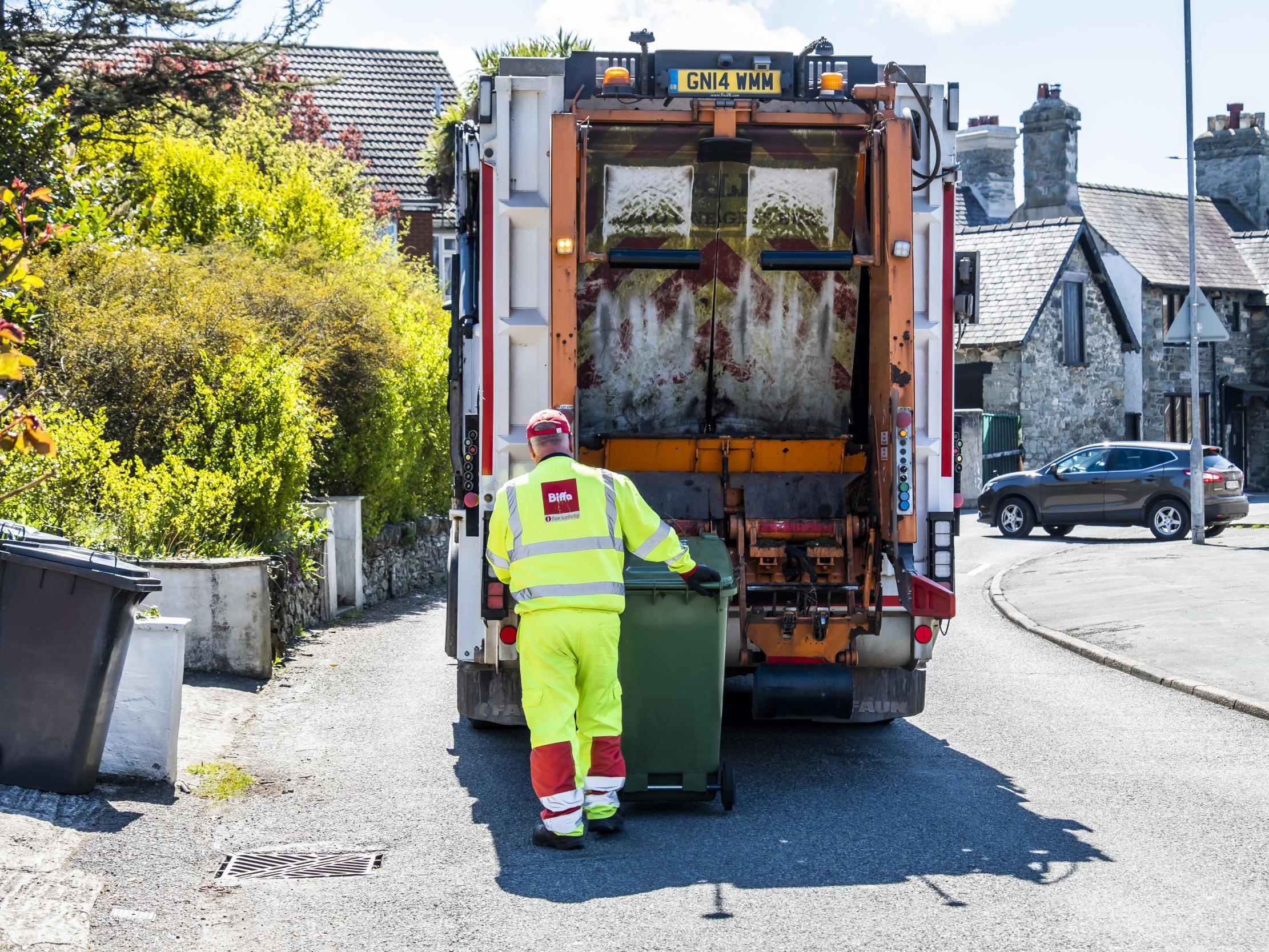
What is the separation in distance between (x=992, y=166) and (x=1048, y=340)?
35.0 ft

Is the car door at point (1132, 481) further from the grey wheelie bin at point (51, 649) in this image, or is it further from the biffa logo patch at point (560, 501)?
the grey wheelie bin at point (51, 649)

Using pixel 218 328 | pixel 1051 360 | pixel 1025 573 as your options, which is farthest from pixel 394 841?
pixel 1051 360

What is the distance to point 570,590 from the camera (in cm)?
643

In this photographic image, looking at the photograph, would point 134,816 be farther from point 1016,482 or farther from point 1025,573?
point 1016,482

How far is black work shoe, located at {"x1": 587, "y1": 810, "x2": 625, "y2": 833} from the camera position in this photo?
6.46 metres

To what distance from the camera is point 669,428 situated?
8664 millimetres

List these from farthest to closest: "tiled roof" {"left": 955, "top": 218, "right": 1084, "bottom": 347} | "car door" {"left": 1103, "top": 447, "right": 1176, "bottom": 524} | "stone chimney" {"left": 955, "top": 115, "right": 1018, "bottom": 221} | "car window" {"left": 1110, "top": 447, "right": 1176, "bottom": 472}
Answer: "stone chimney" {"left": 955, "top": 115, "right": 1018, "bottom": 221}, "tiled roof" {"left": 955, "top": 218, "right": 1084, "bottom": 347}, "car window" {"left": 1110, "top": 447, "right": 1176, "bottom": 472}, "car door" {"left": 1103, "top": 447, "right": 1176, "bottom": 524}

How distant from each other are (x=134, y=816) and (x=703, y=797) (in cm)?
232

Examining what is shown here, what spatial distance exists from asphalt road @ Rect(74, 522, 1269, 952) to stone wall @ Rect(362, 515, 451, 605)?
512cm

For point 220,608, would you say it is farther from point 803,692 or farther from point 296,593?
point 803,692

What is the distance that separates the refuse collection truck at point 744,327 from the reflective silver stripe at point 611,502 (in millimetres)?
785

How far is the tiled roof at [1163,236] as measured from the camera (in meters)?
38.9

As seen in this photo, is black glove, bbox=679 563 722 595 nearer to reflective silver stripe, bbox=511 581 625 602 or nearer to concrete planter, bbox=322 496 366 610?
reflective silver stripe, bbox=511 581 625 602

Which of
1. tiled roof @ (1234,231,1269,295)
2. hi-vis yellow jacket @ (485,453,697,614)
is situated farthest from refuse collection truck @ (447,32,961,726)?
tiled roof @ (1234,231,1269,295)
